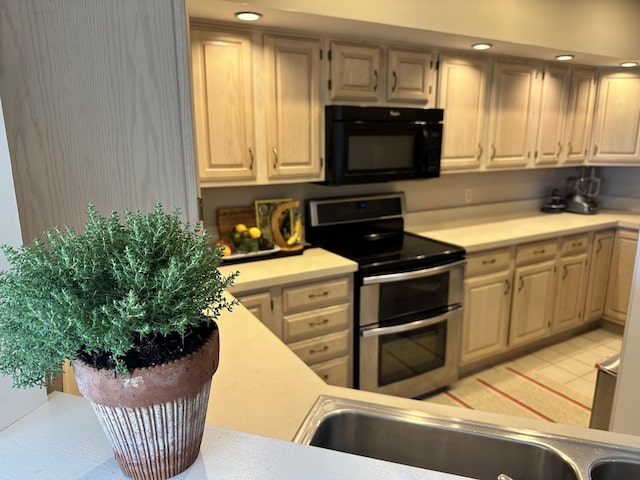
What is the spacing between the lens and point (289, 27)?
2254 mm

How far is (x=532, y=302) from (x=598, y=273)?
82 cm

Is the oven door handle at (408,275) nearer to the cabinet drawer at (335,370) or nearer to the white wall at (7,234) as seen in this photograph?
the cabinet drawer at (335,370)

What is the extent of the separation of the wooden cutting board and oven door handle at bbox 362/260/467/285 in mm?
788

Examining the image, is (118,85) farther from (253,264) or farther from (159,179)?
(253,264)

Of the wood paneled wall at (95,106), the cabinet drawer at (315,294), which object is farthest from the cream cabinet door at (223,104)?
the wood paneled wall at (95,106)

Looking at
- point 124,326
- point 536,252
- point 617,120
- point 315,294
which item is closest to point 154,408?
point 124,326

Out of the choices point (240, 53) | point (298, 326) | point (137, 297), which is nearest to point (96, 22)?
point (137, 297)

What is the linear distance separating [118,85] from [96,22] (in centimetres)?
13

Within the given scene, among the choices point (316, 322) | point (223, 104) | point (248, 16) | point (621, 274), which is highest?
point (248, 16)

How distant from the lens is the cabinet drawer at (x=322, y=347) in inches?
91.5

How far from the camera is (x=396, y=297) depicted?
8.12ft

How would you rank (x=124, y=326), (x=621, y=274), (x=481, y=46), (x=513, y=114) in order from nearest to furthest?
(x=124, y=326) → (x=481, y=46) → (x=513, y=114) → (x=621, y=274)

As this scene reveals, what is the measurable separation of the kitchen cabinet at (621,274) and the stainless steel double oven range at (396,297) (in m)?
1.77

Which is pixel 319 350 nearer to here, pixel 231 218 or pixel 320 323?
pixel 320 323
